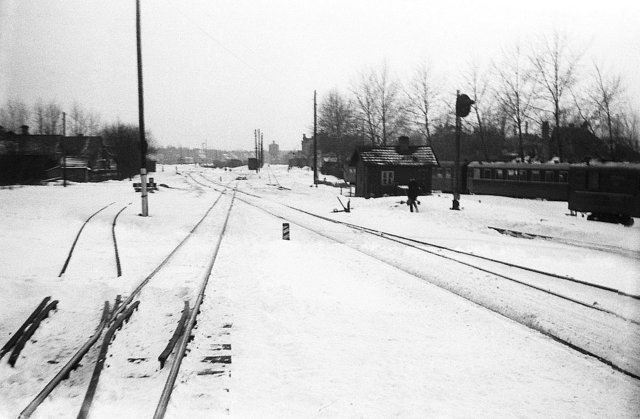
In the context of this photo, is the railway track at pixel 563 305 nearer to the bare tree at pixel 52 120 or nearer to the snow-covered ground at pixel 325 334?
the snow-covered ground at pixel 325 334

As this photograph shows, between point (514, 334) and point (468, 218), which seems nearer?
point (514, 334)

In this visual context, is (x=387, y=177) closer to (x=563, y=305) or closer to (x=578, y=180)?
(x=578, y=180)

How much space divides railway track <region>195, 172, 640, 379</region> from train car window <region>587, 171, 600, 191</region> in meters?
12.9

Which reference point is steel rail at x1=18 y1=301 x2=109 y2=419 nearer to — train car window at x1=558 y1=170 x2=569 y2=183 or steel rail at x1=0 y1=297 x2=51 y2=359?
steel rail at x1=0 y1=297 x2=51 y2=359

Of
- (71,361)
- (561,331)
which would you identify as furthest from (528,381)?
(71,361)

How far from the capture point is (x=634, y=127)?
27.1 meters

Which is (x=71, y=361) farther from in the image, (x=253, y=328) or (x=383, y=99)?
(x=383, y=99)

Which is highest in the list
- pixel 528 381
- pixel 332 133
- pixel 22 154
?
pixel 332 133

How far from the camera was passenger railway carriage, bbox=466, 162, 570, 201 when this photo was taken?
3019 centimetres

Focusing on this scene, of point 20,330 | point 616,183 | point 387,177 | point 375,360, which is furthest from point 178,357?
point 387,177

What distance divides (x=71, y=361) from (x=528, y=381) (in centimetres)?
497

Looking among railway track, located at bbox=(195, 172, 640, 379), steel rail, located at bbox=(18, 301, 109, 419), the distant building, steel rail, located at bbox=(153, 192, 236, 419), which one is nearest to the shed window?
railway track, located at bbox=(195, 172, 640, 379)

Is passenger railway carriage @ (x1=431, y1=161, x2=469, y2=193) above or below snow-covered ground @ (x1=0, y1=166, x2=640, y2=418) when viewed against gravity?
above

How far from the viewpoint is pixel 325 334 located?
6.11 metres
